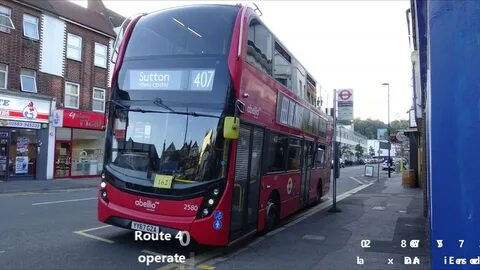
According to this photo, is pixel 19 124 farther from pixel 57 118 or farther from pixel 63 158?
pixel 63 158

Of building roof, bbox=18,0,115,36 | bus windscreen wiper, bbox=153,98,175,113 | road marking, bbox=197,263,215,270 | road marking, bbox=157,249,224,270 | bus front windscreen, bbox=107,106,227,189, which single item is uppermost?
building roof, bbox=18,0,115,36

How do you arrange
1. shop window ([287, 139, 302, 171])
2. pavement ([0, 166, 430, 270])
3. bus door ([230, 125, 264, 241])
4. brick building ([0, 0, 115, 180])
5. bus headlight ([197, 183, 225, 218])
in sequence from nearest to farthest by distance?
pavement ([0, 166, 430, 270]), bus headlight ([197, 183, 225, 218]), bus door ([230, 125, 264, 241]), shop window ([287, 139, 302, 171]), brick building ([0, 0, 115, 180])

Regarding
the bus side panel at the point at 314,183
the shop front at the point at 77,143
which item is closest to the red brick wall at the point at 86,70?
the shop front at the point at 77,143

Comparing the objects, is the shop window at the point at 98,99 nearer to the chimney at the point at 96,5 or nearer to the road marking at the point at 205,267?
the chimney at the point at 96,5

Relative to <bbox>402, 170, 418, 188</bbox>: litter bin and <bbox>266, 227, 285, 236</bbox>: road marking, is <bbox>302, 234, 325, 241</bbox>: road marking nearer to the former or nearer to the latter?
<bbox>266, 227, 285, 236</bbox>: road marking

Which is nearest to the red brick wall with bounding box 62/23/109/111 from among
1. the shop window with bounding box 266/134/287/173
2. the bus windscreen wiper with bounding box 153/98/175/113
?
the shop window with bounding box 266/134/287/173

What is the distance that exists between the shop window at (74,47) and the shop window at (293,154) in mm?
17942

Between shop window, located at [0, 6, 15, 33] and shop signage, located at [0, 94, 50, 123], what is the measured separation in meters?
3.25

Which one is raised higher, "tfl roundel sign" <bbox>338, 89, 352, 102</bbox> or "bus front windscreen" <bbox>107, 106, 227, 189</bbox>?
"tfl roundel sign" <bbox>338, 89, 352, 102</bbox>

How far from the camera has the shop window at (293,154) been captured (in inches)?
432

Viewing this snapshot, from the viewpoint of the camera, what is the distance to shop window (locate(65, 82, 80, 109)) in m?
25.1

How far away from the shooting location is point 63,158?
2502cm

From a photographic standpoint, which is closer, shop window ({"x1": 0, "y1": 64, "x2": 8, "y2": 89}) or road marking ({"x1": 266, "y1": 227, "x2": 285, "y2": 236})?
road marking ({"x1": 266, "y1": 227, "x2": 285, "y2": 236})

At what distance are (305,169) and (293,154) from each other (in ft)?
5.72
